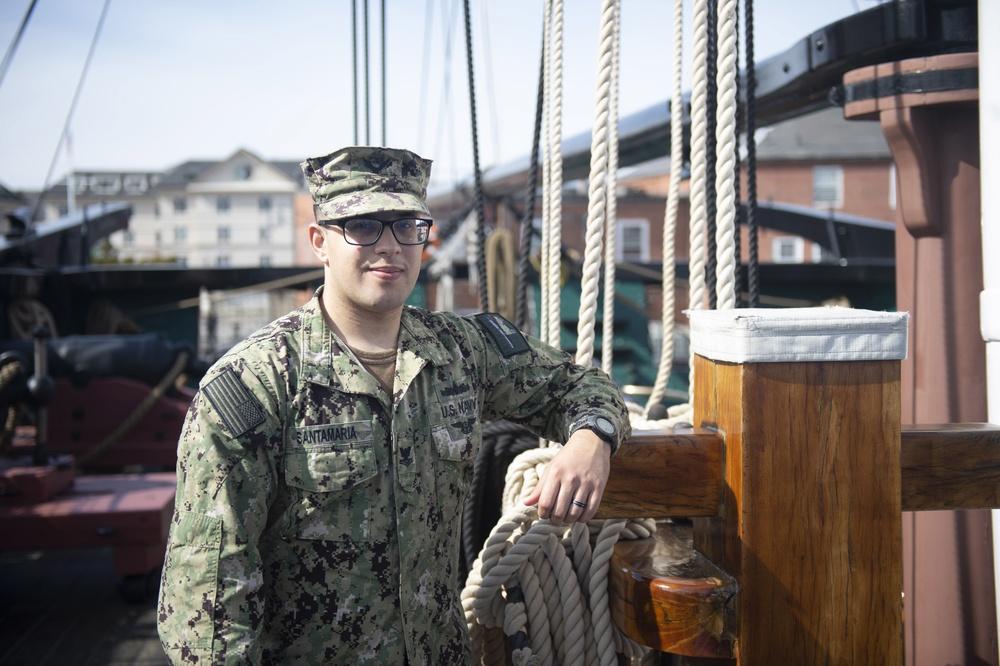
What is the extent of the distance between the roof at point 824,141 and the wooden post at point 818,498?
29.8m

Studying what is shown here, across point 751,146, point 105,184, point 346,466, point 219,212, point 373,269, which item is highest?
point 105,184

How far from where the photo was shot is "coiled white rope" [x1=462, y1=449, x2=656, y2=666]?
1696 mm

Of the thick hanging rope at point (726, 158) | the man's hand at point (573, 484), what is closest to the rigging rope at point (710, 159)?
the thick hanging rope at point (726, 158)

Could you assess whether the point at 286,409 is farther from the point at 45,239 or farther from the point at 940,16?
the point at 45,239

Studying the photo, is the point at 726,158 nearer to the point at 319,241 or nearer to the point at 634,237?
the point at 319,241

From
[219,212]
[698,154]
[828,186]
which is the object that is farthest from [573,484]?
[219,212]

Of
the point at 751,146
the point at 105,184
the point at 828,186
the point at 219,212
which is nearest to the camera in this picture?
the point at 751,146

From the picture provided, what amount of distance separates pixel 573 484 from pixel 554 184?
98 centimetres

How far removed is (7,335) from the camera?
22.5ft

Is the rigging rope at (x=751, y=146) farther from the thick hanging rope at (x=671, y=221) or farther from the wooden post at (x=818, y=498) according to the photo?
the wooden post at (x=818, y=498)

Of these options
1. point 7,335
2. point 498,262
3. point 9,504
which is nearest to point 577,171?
point 498,262

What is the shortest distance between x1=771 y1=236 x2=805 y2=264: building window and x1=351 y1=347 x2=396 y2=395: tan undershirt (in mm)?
29728

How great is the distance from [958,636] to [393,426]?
1.71 m

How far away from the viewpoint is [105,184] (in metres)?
54.3
